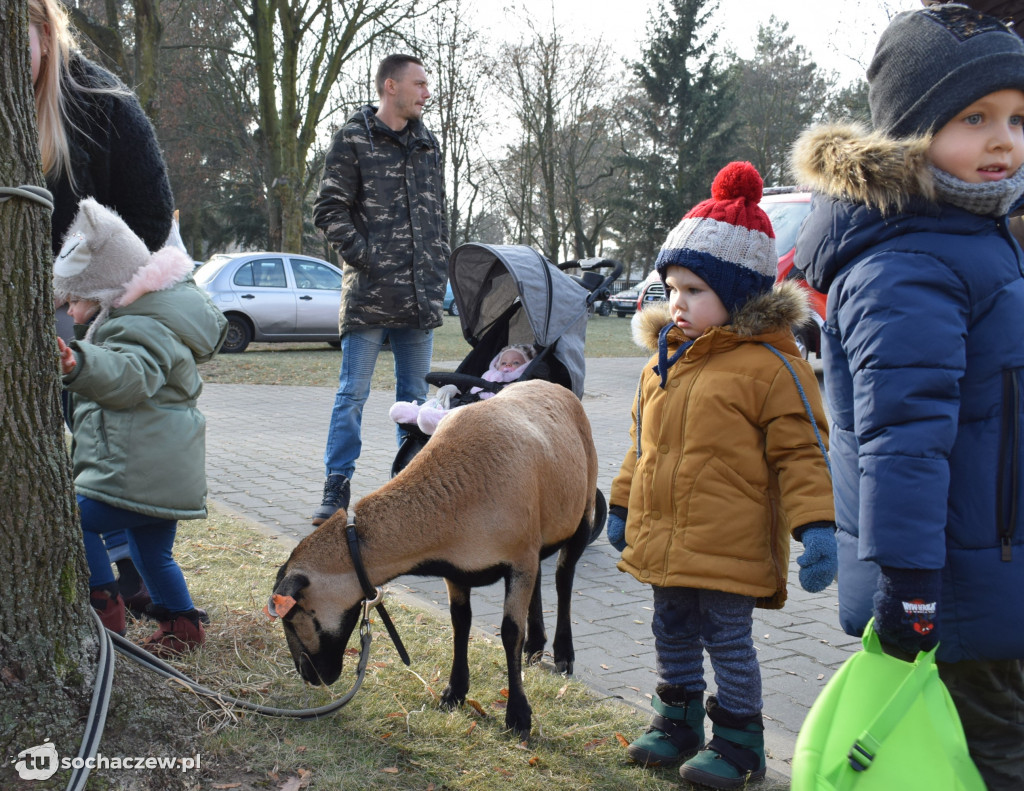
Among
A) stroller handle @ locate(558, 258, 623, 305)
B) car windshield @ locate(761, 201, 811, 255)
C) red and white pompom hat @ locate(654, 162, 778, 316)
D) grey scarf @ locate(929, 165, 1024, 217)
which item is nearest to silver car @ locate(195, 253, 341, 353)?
car windshield @ locate(761, 201, 811, 255)

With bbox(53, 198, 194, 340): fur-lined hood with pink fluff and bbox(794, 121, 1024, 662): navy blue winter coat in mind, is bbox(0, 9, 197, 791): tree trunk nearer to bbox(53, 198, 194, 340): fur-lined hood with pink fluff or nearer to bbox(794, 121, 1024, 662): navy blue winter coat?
bbox(53, 198, 194, 340): fur-lined hood with pink fluff

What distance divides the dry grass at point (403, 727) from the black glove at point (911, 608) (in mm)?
1211

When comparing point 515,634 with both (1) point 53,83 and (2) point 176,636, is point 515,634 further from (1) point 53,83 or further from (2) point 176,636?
(1) point 53,83

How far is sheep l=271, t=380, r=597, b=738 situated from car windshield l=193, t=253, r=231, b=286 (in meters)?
15.2

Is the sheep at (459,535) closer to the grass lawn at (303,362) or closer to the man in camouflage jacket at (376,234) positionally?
the man in camouflage jacket at (376,234)

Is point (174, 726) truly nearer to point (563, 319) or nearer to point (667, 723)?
point (667, 723)

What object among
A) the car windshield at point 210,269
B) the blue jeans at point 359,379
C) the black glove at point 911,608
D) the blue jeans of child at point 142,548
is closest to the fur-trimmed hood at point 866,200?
the black glove at point 911,608

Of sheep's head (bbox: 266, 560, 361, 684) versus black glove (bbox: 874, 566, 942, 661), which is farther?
sheep's head (bbox: 266, 560, 361, 684)

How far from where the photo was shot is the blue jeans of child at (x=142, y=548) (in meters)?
3.50

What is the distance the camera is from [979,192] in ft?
7.58

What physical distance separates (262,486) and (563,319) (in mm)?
3380

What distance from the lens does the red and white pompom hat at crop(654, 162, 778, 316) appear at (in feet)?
10.00

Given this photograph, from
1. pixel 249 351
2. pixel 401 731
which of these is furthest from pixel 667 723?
pixel 249 351

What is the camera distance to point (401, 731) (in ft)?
10.8
